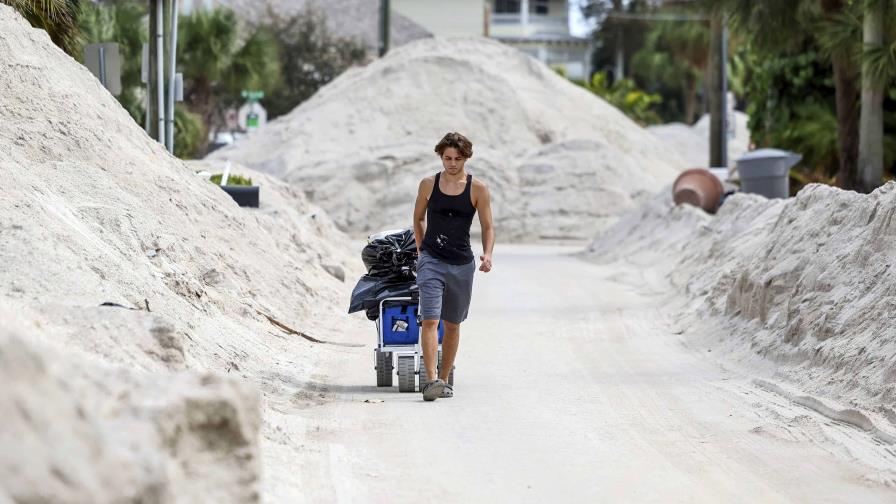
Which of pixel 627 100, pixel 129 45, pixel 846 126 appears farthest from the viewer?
pixel 627 100

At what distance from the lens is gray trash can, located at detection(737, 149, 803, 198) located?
24688 millimetres

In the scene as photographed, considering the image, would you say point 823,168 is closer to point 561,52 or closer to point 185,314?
point 185,314

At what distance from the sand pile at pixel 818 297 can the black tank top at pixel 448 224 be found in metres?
2.55

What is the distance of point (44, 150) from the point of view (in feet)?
42.0

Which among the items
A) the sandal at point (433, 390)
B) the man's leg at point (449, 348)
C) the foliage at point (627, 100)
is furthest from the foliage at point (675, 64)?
the sandal at point (433, 390)

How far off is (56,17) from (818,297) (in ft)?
28.5

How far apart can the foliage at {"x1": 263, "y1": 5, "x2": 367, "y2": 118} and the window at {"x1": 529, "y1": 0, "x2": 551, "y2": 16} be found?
24.2 meters

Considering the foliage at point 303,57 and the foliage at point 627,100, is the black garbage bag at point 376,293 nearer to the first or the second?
the foliage at point 303,57

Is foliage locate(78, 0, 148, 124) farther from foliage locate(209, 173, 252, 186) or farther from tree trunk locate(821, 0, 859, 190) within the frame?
tree trunk locate(821, 0, 859, 190)

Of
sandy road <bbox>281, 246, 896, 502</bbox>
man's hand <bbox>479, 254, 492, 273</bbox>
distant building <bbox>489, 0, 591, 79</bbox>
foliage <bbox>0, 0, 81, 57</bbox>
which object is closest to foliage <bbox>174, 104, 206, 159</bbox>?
foliage <bbox>0, 0, 81, 57</bbox>

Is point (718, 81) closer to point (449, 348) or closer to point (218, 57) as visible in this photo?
point (218, 57)

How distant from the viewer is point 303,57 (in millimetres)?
58500

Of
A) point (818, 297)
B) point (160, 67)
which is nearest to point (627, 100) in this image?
point (160, 67)

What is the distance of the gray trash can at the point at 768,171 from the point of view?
24688 millimetres
